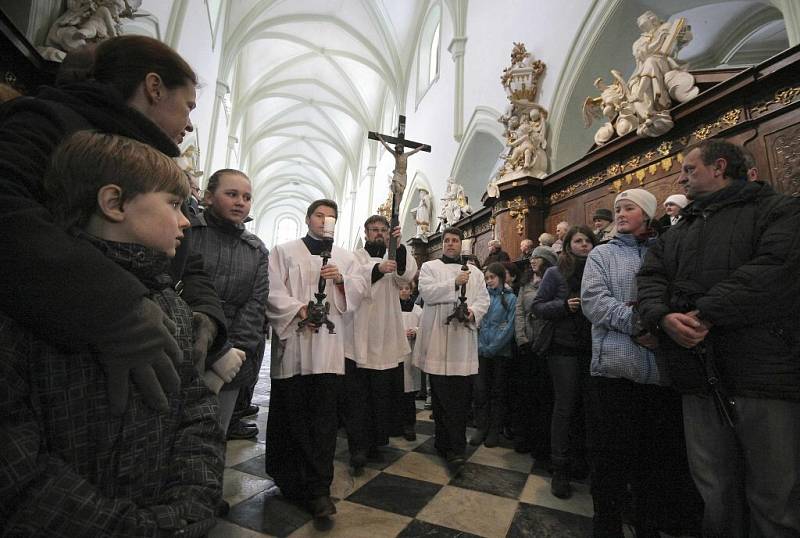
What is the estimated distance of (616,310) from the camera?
1.94m

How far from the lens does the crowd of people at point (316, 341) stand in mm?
679

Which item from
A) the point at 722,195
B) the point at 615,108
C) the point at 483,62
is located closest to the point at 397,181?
the point at 722,195

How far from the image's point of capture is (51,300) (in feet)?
2.16

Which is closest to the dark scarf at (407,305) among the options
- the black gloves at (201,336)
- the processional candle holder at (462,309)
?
the processional candle holder at (462,309)

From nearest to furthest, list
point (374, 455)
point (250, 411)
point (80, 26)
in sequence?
point (374, 455)
point (250, 411)
point (80, 26)

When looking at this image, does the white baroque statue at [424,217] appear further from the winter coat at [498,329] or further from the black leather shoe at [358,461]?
the black leather shoe at [358,461]

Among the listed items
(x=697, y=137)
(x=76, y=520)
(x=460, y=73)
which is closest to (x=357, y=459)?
(x=76, y=520)

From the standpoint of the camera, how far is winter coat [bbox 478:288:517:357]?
351cm

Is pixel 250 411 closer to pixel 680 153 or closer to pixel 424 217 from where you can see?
pixel 680 153

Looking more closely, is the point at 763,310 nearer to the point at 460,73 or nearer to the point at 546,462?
the point at 546,462

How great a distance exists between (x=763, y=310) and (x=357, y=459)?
2.32 metres

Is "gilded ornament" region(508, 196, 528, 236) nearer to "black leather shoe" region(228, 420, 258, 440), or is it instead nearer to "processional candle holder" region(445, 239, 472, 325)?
"processional candle holder" region(445, 239, 472, 325)

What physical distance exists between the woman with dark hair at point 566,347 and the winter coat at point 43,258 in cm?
243

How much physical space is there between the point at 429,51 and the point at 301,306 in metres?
12.6
